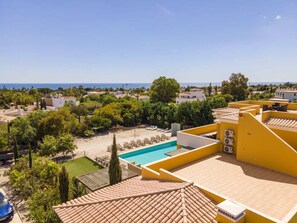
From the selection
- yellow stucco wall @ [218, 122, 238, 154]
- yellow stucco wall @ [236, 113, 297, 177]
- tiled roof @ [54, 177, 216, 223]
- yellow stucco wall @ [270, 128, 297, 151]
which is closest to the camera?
tiled roof @ [54, 177, 216, 223]

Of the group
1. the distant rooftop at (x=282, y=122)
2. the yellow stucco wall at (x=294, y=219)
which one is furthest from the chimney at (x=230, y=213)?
the distant rooftop at (x=282, y=122)

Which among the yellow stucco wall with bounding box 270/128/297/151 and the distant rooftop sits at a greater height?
the distant rooftop

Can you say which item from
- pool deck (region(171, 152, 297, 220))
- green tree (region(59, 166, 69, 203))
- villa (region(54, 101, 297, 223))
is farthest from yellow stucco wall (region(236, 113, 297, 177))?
green tree (region(59, 166, 69, 203))

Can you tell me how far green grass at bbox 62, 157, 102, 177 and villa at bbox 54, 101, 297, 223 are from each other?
1307cm

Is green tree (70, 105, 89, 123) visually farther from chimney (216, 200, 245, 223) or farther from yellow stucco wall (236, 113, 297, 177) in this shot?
chimney (216, 200, 245, 223)

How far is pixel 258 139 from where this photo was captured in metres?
11.3

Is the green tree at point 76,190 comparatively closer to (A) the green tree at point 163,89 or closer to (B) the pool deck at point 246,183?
(B) the pool deck at point 246,183

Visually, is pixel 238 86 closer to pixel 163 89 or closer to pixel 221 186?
pixel 163 89

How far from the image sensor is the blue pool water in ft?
87.1

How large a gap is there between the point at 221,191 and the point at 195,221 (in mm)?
2897

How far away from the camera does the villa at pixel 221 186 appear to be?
6762mm

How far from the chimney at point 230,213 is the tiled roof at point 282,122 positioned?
8.49 meters

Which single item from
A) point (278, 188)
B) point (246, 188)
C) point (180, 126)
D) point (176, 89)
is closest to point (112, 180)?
point (246, 188)

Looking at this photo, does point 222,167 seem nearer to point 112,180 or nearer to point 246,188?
point 246,188
